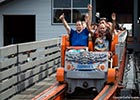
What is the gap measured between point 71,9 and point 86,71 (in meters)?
16.8

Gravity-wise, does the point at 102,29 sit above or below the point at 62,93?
above

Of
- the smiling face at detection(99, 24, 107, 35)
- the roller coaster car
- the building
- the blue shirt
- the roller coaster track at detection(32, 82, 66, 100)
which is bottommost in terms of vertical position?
the roller coaster track at detection(32, 82, 66, 100)

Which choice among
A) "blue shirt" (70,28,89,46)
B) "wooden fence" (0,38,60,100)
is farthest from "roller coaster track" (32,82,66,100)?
"blue shirt" (70,28,89,46)

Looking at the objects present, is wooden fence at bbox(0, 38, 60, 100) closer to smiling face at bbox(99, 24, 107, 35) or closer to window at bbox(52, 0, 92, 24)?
smiling face at bbox(99, 24, 107, 35)

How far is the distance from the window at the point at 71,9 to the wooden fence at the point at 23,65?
11.1m

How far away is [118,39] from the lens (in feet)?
31.7

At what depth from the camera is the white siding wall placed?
2536cm

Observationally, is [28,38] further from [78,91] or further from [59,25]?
[78,91]

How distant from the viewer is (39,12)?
1008 inches


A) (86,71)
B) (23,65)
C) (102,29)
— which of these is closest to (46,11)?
(23,65)

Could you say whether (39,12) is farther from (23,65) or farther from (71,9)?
(23,65)

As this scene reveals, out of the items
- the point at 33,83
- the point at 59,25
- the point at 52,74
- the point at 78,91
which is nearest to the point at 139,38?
the point at 59,25

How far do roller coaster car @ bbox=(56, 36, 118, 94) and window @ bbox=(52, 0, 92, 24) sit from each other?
16.2 meters

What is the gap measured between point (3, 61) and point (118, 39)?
273 cm
